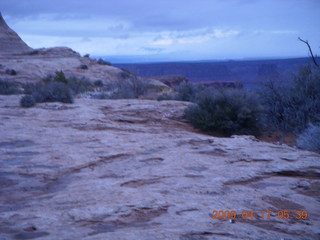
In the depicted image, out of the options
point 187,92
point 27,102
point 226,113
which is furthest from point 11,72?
point 226,113

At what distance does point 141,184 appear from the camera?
4.80 meters

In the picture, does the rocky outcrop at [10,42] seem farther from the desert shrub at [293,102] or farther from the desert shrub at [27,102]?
the desert shrub at [293,102]

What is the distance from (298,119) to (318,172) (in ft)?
A: 17.5

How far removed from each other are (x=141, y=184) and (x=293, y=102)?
7.46 meters

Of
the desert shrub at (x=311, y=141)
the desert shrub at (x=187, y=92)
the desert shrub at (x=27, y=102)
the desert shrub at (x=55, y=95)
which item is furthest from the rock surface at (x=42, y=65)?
the desert shrub at (x=311, y=141)

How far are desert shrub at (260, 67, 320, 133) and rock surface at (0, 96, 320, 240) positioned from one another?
369 centimetres

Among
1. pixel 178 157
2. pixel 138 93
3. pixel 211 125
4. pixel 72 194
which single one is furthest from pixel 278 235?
pixel 138 93

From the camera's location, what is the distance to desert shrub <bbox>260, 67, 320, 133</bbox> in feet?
34.1

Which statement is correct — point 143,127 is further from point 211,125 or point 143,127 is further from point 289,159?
point 289,159

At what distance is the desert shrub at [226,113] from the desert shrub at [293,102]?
501 millimetres
